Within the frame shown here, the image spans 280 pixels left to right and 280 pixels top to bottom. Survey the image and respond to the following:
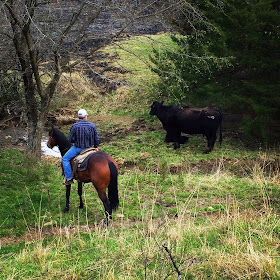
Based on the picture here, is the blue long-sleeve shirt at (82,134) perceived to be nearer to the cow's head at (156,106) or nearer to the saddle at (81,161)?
the saddle at (81,161)

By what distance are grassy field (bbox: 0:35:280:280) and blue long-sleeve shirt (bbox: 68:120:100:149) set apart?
119cm

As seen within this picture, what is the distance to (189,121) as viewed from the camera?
14.6 m

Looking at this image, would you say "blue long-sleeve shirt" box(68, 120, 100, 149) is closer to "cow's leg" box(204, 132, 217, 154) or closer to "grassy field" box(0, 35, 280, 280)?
"grassy field" box(0, 35, 280, 280)

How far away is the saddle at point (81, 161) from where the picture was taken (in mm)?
7641

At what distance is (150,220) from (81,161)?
86.1 inches

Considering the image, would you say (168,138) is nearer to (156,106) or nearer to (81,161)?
(156,106)

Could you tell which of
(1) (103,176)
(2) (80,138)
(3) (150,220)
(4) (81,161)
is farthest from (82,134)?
(3) (150,220)

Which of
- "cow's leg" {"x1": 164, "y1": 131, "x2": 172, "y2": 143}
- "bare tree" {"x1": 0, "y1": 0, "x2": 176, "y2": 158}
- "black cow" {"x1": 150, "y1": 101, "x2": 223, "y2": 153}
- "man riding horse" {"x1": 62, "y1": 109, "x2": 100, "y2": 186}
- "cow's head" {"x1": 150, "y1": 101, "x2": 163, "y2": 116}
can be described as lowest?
"cow's leg" {"x1": 164, "y1": 131, "x2": 172, "y2": 143}

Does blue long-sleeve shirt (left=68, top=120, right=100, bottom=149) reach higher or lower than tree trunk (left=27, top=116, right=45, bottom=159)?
higher

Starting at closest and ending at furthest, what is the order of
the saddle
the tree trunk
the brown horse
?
1. the brown horse
2. the saddle
3. the tree trunk

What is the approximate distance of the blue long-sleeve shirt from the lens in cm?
780

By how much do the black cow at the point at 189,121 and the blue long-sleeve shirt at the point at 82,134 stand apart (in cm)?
661

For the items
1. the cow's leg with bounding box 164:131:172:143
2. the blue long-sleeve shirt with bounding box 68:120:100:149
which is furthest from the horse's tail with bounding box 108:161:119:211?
the cow's leg with bounding box 164:131:172:143

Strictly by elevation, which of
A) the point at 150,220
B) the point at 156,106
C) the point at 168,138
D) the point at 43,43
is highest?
the point at 43,43
